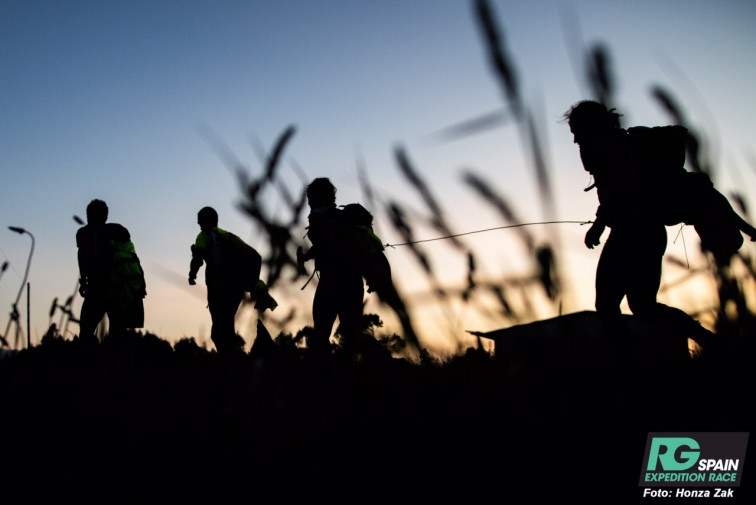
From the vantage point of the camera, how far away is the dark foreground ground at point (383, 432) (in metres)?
1.29

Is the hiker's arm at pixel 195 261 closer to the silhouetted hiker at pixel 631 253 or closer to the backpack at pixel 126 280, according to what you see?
the backpack at pixel 126 280

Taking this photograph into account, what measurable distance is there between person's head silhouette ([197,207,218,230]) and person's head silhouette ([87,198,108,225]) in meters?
0.99

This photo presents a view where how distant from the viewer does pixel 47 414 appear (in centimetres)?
187

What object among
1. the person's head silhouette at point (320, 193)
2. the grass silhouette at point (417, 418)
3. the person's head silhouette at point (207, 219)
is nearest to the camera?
the grass silhouette at point (417, 418)

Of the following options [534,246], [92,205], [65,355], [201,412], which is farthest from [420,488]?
[92,205]

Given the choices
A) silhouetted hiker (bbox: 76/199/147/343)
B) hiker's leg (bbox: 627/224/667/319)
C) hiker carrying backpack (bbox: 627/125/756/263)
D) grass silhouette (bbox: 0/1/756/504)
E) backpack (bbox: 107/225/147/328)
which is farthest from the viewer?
backpack (bbox: 107/225/147/328)

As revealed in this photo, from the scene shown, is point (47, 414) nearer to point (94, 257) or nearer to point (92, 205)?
point (94, 257)

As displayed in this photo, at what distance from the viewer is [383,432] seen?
1507 millimetres

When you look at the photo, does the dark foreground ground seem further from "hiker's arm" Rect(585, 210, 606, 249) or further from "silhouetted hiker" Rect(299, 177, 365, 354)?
"hiker's arm" Rect(585, 210, 606, 249)

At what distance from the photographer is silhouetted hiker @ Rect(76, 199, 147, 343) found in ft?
17.8

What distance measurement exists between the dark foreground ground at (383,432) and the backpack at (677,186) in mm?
798

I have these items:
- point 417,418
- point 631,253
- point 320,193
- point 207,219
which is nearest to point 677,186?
point 631,253

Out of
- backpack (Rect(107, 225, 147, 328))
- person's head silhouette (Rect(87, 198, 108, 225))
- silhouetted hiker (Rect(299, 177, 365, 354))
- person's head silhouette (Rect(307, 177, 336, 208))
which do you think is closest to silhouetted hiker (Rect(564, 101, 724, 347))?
silhouetted hiker (Rect(299, 177, 365, 354))

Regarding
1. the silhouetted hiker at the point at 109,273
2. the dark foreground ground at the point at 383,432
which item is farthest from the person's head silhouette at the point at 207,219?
the dark foreground ground at the point at 383,432
